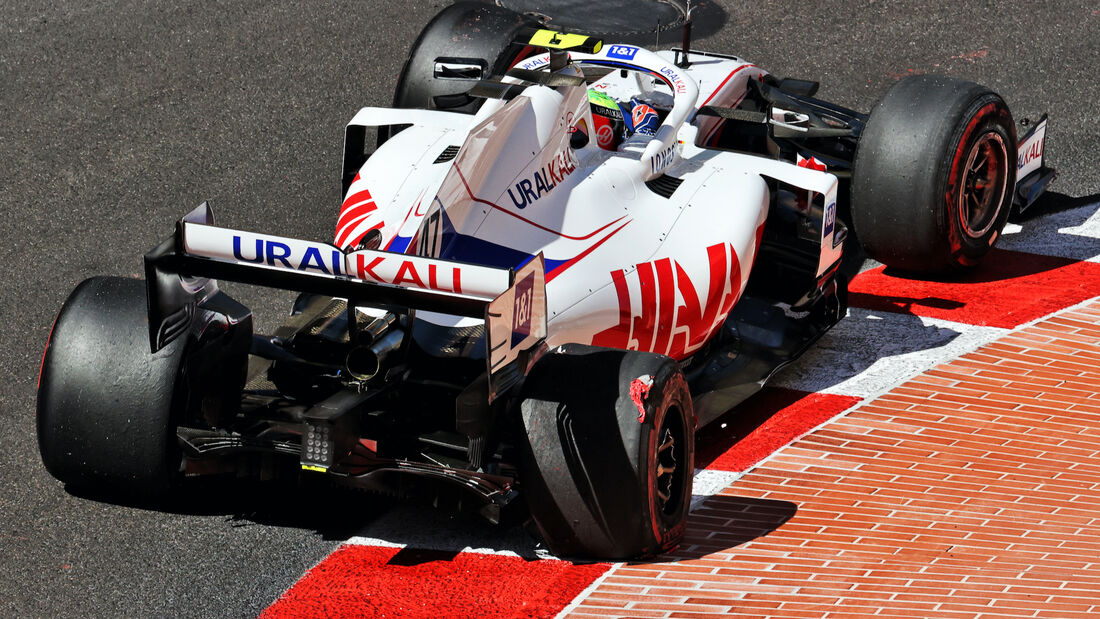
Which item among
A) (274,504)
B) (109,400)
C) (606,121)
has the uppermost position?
(606,121)

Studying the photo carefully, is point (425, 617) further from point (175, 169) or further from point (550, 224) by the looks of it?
point (175, 169)

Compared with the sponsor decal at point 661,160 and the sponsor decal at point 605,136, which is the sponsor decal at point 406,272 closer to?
the sponsor decal at point 661,160

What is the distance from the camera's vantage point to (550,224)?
19.6 feet

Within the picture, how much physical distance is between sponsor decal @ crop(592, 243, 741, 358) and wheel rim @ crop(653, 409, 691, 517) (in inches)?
26.6

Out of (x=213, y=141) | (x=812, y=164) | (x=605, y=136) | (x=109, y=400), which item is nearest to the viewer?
(x=109, y=400)

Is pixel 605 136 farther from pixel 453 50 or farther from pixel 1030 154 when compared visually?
pixel 1030 154

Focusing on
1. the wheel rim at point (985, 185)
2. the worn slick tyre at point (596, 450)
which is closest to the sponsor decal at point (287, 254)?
the worn slick tyre at point (596, 450)

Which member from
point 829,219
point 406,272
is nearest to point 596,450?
point 406,272

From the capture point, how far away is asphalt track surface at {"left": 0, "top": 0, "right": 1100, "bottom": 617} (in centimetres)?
547

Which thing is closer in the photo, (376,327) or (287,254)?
(287,254)

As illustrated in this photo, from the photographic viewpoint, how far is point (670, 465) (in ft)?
17.4

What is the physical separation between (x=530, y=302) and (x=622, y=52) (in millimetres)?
3100

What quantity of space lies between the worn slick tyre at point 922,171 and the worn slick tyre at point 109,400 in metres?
3.92

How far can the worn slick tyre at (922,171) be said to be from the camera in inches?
290
